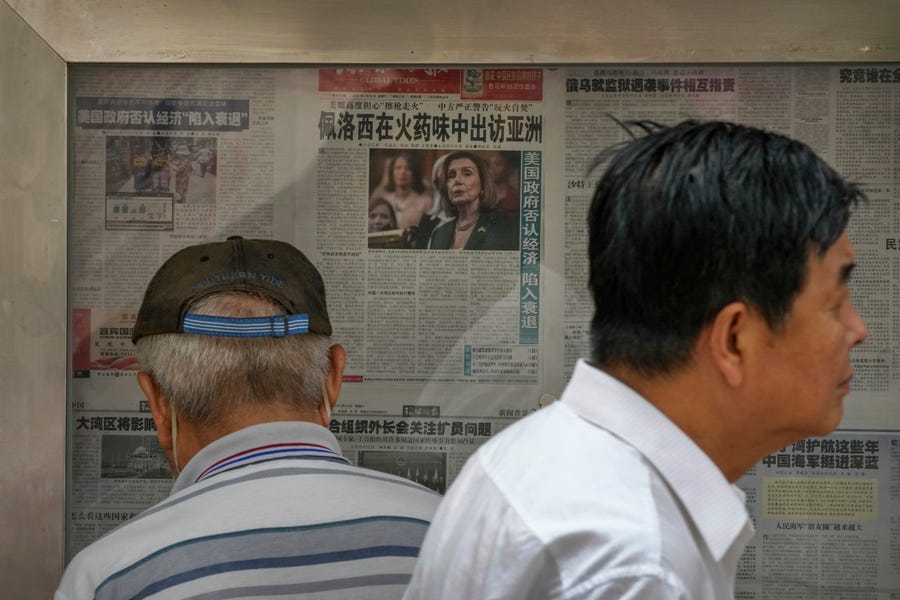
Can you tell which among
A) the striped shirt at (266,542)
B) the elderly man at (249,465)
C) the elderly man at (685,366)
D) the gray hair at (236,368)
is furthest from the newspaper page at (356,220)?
the elderly man at (685,366)

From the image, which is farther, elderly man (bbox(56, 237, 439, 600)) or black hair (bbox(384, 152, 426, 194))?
black hair (bbox(384, 152, 426, 194))

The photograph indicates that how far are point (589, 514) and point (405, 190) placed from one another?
1.15 meters

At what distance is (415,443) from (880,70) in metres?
0.99

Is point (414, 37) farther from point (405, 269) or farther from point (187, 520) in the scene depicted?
point (187, 520)

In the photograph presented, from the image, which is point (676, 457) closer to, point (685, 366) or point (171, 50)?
point (685, 366)

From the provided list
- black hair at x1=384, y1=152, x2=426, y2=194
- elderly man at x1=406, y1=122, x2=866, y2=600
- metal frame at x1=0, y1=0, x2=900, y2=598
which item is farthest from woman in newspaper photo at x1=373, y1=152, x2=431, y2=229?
elderly man at x1=406, y1=122, x2=866, y2=600

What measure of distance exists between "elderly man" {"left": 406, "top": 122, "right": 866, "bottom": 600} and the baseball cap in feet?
1.80

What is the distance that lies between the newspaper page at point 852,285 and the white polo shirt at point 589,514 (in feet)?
3.13

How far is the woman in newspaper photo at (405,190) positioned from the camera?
185 cm

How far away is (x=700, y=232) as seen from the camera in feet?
2.95

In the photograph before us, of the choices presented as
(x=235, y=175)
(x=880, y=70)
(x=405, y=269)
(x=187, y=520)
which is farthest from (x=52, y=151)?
(x=880, y=70)

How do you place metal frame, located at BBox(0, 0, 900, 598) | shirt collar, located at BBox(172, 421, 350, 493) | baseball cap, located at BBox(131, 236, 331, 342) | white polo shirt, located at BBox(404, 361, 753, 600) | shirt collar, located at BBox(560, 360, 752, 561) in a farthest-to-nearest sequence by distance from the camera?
metal frame, located at BBox(0, 0, 900, 598) < baseball cap, located at BBox(131, 236, 331, 342) < shirt collar, located at BBox(172, 421, 350, 493) < shirt collar, located at BBox(560, 360, 752, 561) < white polo shirt, located at BBox(404, 361, 753, 600)

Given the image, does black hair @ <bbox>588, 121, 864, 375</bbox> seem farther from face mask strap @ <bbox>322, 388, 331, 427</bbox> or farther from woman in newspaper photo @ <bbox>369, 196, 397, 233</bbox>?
woman in newspaper photo @ <bbox>369, 196, 397, 233</bbox>

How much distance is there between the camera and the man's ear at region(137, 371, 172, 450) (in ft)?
4.76
